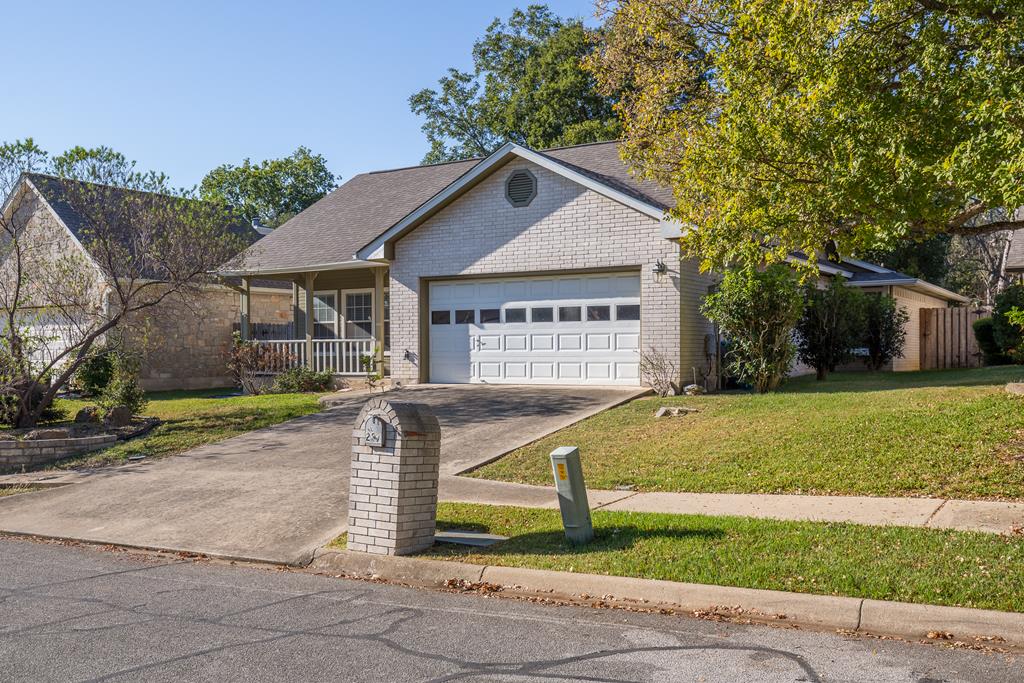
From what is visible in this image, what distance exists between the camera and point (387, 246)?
813 inches

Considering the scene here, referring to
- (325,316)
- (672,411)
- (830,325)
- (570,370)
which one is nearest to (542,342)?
(570,370)

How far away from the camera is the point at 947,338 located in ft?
89.9

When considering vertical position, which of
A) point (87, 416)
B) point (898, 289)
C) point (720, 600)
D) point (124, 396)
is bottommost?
point (720, 600)

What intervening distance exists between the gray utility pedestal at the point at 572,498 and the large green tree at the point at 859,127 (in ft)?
14.3

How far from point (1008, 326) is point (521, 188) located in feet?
42.5

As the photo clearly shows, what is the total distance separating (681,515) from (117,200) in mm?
12234

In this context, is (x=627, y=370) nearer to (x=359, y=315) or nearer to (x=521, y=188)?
(x=521, y=188)

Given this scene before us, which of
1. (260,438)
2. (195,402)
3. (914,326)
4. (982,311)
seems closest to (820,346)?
(914,326)

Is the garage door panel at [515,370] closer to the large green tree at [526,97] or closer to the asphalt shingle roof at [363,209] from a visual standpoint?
the asphalt shingle roof at [363,209]

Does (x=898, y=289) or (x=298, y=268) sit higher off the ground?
(x=298, y=268)

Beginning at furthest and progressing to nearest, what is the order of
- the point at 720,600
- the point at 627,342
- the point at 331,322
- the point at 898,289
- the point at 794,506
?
the point at 898,289, the point at 331,322, the point at 627,342, the point at 794,506, the point at 720,600

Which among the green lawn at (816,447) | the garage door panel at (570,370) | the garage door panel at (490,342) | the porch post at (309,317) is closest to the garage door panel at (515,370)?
the garage door panel at (490,342)

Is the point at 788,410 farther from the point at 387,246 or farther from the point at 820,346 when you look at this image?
the point at 387,246

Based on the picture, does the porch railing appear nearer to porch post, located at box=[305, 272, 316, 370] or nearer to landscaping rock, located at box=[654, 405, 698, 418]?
porch post, located at box=[305, 272, 316, 370]
